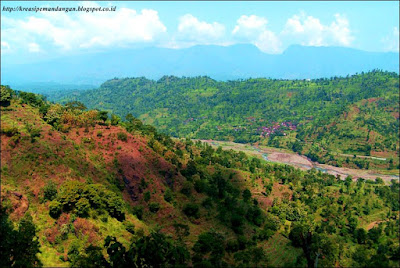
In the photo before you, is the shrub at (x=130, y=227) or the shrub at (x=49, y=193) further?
the shrub at (x=130, y=227)

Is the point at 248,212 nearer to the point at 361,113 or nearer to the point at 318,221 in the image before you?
the point at 318,221

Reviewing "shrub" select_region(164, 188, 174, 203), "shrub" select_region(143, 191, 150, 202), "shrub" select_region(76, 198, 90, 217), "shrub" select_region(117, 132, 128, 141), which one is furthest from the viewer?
"shrub" select_region(117, 132, 128, 141)

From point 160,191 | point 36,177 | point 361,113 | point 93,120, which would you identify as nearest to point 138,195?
point 160,191

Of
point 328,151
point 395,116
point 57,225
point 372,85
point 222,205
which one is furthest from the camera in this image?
point 372,85

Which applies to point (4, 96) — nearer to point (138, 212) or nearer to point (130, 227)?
point (138, 212)

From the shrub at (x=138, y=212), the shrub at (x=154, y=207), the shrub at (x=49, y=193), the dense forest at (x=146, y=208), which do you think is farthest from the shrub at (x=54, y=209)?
the shrub at (x=154, y=207)

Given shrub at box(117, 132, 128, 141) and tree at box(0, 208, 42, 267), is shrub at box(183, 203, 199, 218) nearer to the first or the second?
shrub at box(117, 132, 128, 141)

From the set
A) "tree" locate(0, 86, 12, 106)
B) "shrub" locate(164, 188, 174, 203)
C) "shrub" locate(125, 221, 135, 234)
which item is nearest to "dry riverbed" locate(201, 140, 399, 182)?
"shrub" locate(164, 188, 174, 203)

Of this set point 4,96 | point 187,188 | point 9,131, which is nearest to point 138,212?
point 187,188

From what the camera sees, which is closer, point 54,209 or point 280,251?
point 54,209

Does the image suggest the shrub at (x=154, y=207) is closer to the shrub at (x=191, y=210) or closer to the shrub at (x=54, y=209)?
the shrub at (x=191, y=210)

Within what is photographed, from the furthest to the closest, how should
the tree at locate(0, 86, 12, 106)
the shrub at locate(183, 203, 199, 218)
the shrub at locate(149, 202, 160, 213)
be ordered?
the shrub at locate(183, 203, 199, 218), the tree at locate(0, 86, 12, 106), the shrub at locate(149, 202, 160, 213)
